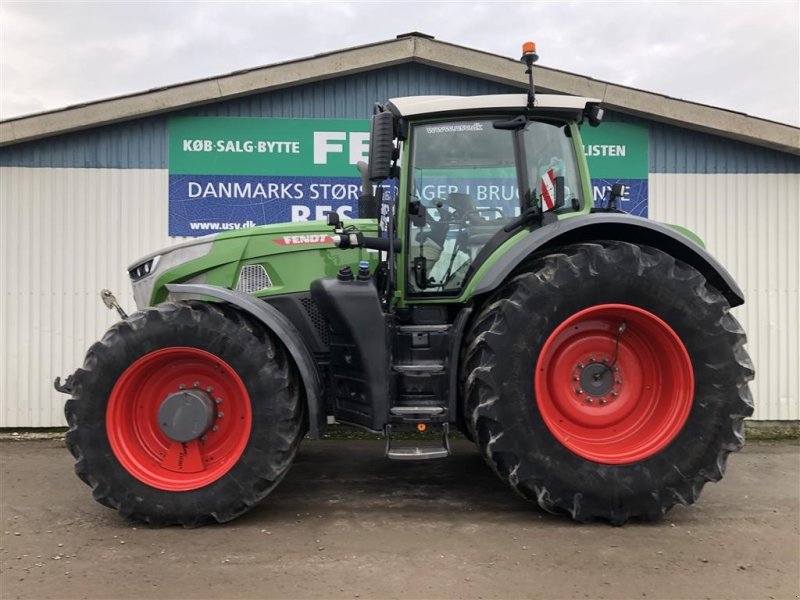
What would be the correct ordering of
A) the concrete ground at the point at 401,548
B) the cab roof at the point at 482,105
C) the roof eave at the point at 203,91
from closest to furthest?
the concrete ground at the point at 401,548 < the cab roof at the point at 482,105 < the roof eave at the point at 203,91

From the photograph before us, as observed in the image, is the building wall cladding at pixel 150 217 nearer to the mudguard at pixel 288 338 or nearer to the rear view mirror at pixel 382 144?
the mudguard at pixel 288 338

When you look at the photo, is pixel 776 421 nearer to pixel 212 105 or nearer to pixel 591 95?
pixel 591 95

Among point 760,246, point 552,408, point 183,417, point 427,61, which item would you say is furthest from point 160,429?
point 760,246

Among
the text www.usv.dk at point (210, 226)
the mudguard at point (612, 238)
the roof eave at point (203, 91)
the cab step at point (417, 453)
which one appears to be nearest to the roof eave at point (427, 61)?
the roof eave at point (203, 91)

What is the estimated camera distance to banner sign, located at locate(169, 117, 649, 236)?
6.21 metres

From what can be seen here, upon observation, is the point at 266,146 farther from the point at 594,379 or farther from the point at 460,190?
the point at 594,379

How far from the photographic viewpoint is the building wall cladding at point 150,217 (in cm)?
611

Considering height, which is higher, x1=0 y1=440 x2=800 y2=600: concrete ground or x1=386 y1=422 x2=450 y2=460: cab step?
x1=386 y1=422 x2=450 y2=460: cab step

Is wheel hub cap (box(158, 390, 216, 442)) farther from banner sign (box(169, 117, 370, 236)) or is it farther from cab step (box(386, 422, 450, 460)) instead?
banner sign (box(169, 117, 370, 236))

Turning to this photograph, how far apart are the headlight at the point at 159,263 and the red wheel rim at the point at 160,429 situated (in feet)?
2.44

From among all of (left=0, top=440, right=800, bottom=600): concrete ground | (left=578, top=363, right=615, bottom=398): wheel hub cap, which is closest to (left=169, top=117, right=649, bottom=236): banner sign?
(left=0, top=440, right=800, bottom=600): concrete ground

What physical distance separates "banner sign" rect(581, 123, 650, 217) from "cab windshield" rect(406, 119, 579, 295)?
280cm

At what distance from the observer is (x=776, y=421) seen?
249 inches

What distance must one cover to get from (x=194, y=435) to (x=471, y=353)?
67.1 inches
